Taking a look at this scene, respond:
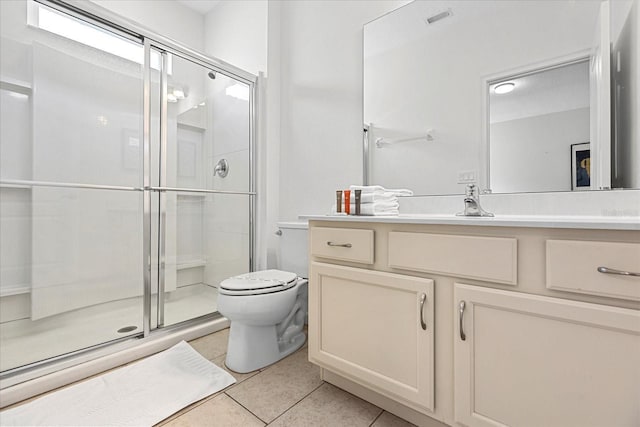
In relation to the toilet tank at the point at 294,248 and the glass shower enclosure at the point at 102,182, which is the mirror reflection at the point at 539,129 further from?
the glass shower enclosure at the point at 102,182

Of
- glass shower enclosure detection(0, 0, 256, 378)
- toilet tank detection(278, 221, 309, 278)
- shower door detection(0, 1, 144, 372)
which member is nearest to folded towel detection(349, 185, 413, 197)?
toilet tank detection(278, 221, 309, 278)

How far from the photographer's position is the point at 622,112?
111 cm

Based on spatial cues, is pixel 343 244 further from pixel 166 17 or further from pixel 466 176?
pixel 166 17

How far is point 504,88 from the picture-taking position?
4.47ft

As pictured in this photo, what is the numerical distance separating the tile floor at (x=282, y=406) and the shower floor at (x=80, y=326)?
71 centimetres

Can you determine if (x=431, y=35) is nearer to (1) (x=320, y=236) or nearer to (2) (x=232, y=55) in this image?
(1) (x=320, y=236)

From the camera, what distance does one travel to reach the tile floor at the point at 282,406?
3.67 ft

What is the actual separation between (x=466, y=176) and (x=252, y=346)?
1.38 metres

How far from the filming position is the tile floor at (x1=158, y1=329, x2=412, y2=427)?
1.12 m

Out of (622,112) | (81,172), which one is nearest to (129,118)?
(81,172)

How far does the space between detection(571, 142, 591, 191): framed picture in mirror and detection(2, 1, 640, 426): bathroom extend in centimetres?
54

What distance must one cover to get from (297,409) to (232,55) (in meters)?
2.71

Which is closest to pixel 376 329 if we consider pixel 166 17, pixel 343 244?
pixel 343 244

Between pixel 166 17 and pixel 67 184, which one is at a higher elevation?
pixel 166 17
